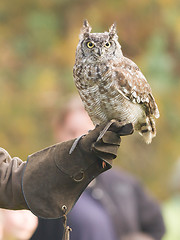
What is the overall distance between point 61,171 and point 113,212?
1.58m

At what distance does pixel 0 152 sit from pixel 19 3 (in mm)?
6297

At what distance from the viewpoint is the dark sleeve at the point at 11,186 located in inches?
101

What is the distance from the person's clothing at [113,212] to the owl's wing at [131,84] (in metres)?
0.94

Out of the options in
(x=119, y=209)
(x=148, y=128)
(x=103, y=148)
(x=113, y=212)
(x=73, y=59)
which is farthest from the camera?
(x=73, y=59)

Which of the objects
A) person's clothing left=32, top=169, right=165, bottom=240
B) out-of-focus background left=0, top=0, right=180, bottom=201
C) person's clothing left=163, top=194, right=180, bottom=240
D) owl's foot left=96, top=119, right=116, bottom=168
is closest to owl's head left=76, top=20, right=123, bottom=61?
owl's foot left=96, top=119, right=116, bottom=168

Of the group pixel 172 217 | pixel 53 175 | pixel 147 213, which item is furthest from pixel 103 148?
pixel 172 217

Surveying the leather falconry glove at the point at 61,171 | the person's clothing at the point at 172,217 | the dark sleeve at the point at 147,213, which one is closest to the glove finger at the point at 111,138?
the leather falconry glove at the point at 61,171

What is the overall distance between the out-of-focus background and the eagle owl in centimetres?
466

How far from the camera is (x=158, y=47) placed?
8531mm

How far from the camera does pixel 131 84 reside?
112 inches

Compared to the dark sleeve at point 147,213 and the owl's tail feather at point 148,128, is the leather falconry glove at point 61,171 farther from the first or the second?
the dark sleeve at point 147,213

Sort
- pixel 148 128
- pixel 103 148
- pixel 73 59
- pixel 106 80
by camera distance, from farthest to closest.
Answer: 1. pixel 73 59
2. pixel 148 128
3. pixel 106 80
4. pixel 103 148

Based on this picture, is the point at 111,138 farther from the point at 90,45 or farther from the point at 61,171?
the point at 90,45

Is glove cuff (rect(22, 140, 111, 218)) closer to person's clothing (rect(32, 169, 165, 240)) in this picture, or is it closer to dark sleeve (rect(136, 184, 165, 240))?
person's clothing (rect(32, 169, 165, 240))
